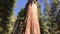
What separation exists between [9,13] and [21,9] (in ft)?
31.2

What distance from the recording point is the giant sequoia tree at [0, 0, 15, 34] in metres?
12.9

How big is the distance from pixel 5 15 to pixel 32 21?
204 centimetres

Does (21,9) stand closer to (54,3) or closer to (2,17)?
(54,3)

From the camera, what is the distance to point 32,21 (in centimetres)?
1394

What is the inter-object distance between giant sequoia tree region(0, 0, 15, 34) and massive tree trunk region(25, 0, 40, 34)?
1285 mm

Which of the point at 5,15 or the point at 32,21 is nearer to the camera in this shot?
the point at 5,15

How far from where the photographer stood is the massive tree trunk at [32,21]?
44.5ft

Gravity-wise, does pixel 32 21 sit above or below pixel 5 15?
below

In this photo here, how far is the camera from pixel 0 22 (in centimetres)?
1291

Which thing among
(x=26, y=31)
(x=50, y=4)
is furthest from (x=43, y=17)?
(x=26, y=31)

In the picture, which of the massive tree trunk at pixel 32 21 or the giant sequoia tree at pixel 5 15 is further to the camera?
the massive tree trunk at pixel 32 21

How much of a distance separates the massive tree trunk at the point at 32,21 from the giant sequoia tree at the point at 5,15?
4.22ft

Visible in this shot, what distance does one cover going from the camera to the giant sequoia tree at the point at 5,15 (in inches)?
508

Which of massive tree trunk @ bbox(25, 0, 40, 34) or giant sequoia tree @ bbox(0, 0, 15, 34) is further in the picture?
massive tree trunk @ bbox(25, 0, 40, 34)
